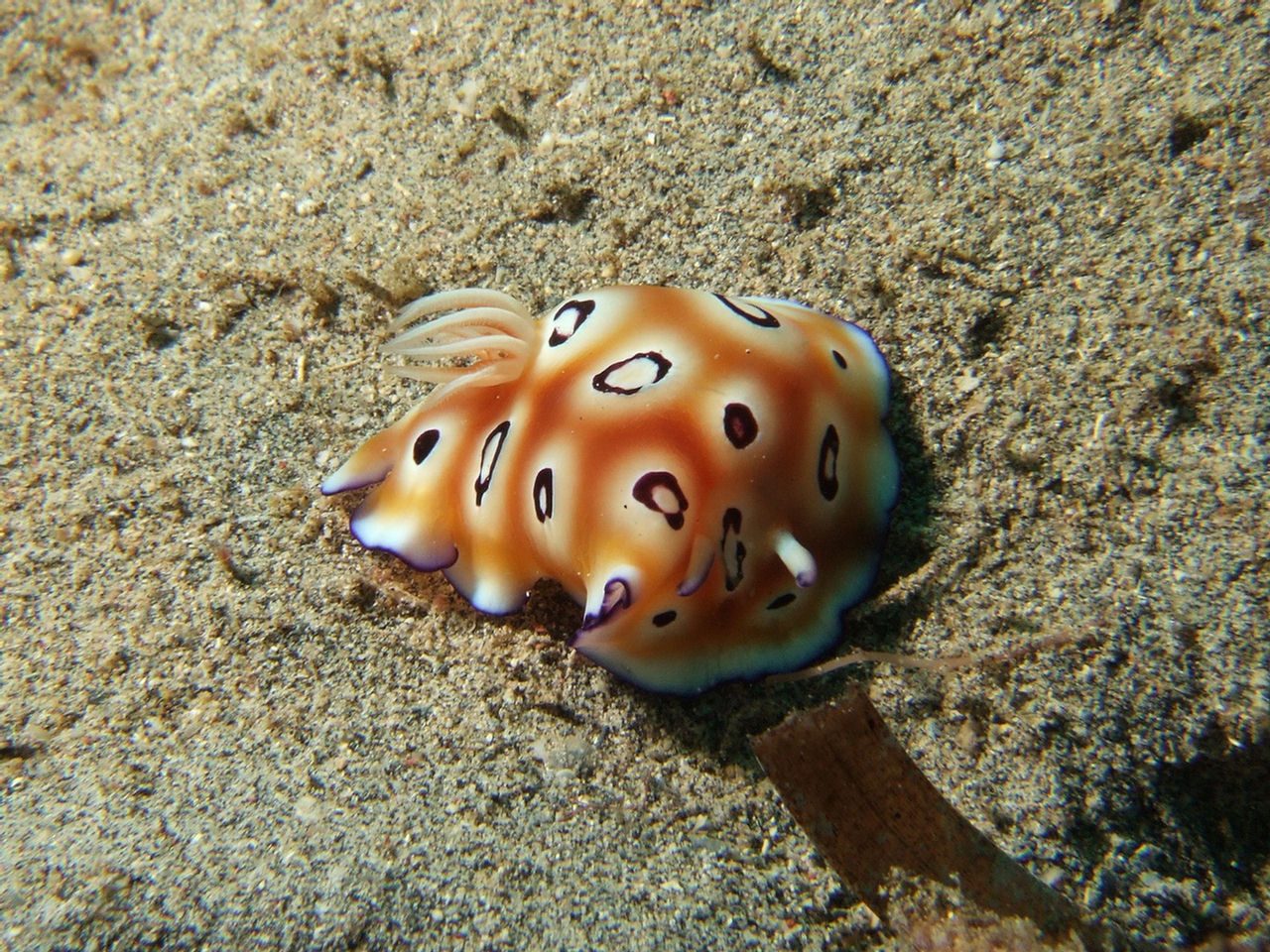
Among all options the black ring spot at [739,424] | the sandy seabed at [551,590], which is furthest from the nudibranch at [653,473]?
the sandy seabed at [551,590]

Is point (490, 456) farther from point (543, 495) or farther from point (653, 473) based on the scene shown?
point (653, 473)

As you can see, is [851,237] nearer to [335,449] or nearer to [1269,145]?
[1269,145]

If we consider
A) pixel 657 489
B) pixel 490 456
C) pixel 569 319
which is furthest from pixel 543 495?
pixel 569 319

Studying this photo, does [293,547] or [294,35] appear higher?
[294,35]

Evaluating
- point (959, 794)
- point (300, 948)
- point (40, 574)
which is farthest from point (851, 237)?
point (40, 574)

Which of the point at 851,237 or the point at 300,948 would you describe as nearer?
the point at 300,948

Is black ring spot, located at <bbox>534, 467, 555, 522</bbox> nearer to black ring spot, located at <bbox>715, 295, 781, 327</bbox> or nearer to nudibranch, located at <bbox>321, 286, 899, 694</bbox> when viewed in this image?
nudibranch, located at <bbox>321, 286, 899, 694</bbox>

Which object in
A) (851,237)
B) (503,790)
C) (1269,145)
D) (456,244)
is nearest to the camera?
(503,790)
